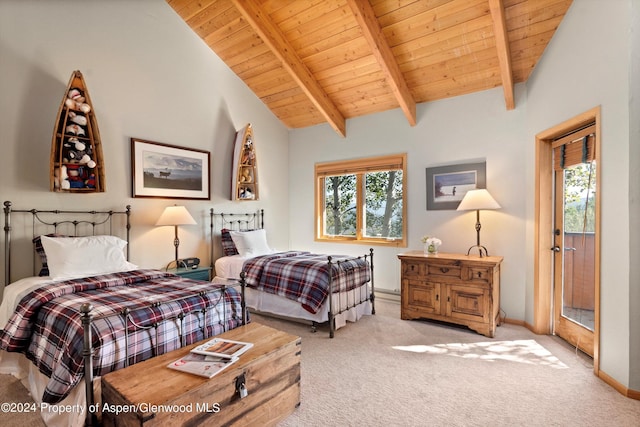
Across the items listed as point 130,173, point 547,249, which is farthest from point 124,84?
point 547,249

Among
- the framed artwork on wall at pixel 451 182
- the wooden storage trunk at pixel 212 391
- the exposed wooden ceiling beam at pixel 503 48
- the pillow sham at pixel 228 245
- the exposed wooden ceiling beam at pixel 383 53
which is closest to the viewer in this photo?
the wooden storage trunk at pixel 212 391

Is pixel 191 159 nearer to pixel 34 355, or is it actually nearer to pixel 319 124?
pixel 319 124

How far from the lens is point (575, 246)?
127 inches

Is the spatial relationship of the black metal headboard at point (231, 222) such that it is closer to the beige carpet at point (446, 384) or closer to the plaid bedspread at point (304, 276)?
the plaid bedspread at point (304, 276)

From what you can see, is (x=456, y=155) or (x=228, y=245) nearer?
(x=456, y=155)

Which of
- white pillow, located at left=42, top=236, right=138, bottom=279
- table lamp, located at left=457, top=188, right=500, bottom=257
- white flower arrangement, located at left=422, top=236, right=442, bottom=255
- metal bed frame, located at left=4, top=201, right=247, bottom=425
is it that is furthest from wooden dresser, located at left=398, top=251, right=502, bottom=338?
white pillow, located at left=42, top=236, right=138, bottom=279

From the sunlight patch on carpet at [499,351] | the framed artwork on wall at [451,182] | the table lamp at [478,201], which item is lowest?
the sunlight patch on carpet at [499,351]

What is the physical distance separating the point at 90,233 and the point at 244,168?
7.25 feet

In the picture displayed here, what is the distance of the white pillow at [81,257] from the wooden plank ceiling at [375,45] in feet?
9.40

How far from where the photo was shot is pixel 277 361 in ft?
6.66

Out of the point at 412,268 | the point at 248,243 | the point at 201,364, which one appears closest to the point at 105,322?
the point at 201,364

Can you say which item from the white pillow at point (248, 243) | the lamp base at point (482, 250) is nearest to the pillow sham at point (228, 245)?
the white pillow at point (248, 243)

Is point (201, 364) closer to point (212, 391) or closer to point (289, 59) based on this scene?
point (212, 391)

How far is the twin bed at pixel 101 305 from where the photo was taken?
6.01 feet
